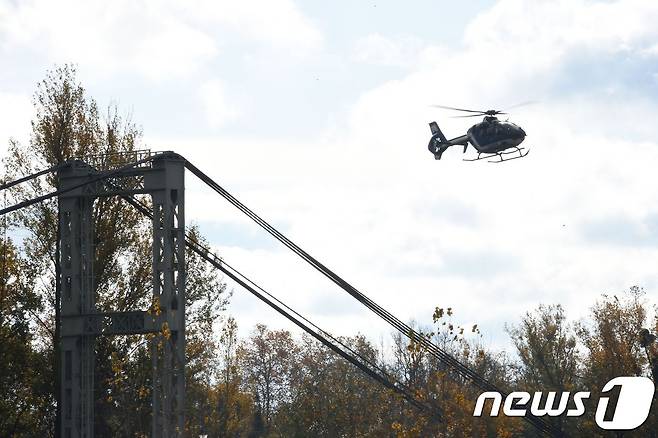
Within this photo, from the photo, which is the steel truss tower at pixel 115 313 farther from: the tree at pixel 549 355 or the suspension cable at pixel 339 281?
the tree at pixel 549 355

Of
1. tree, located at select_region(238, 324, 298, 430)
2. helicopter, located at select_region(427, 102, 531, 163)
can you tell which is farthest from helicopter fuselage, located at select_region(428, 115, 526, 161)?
tree, located at select_region(238, 324, 298, 430)

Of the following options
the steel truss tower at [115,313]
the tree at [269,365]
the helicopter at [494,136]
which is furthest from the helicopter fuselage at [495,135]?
the tree at [269,365]

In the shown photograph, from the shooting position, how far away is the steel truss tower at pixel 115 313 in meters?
37.8

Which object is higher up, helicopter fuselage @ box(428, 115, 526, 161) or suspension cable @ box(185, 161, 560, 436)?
helicopter fuselage @ box(428, 115, 526, 161)

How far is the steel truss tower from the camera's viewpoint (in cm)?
3778

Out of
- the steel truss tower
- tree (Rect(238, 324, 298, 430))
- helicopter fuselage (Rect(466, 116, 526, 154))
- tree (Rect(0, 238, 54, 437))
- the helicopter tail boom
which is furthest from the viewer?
tree (Rect(238, 324, 298, 430))

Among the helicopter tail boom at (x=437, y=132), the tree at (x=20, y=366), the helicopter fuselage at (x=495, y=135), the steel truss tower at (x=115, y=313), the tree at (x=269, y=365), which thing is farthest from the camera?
the tree at (x=269, y=365)

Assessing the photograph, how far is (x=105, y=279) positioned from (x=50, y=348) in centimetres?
495

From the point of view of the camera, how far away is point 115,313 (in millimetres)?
40000

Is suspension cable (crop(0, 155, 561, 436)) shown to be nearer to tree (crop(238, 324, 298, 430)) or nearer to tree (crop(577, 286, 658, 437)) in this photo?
tree (crop(577, 286, 658, 437))

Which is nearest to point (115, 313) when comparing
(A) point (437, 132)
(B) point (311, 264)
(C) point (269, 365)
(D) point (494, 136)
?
(B) point (311, 264)

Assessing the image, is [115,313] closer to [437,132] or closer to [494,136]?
[494,136]

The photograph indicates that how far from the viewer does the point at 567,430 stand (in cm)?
7881

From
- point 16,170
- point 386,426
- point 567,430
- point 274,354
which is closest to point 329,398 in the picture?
point 386,426
